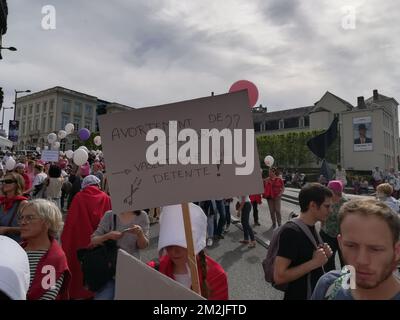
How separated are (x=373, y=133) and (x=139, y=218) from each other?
169ft

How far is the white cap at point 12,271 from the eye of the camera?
1.18 meters

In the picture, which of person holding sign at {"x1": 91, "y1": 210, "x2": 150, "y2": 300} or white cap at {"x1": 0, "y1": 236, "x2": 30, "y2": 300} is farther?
person holding sign at {"x1": 91, "y1": 210, "x2": 150, "y2": 300}

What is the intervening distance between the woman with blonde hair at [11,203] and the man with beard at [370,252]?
310 cm

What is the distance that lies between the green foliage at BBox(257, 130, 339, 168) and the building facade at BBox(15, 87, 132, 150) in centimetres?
3055

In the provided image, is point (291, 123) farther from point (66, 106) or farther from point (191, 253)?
point (191, 253)

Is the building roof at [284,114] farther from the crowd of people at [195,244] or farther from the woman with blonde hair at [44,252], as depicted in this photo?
the woman with blonde hair at [44,252]

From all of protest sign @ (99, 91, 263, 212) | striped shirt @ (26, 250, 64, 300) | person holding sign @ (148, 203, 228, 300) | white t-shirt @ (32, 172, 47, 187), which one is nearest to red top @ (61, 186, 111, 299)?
striped shirt @ (26, 250, 64, 300)

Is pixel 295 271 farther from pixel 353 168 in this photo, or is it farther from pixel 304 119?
pixel 304 119

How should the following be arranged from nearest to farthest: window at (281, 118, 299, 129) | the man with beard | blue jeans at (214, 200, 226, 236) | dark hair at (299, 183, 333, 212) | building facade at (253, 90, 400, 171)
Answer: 1. the man with beard
2. dark hair at (299, 183, 333, 212)
3. blue jeans at (214, 200, 226, 236)
4. building facade at (253, 90, 400, 171)
5. window at (281, 118, 299, 129)

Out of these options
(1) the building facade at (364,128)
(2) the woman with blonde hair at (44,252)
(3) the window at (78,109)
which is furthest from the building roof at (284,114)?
(2) the woman with blonde hair at (44,252)

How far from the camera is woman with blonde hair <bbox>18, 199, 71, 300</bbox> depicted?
2.35m

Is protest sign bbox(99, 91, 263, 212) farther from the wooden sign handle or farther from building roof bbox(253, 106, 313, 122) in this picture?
building roof bbox(253, 106, 313, 122)

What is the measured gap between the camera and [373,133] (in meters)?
48.2
